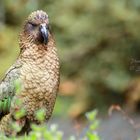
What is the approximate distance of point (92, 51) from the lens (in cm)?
1480

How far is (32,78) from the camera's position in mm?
8273

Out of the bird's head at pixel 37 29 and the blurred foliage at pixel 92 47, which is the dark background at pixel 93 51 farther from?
the bird's head at pixel 37 29

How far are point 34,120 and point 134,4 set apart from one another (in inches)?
247

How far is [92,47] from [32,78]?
6552 millimetres

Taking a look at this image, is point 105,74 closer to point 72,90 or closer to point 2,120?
point 72,90

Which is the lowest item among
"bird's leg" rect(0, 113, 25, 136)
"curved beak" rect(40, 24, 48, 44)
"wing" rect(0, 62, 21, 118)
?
"bird's leg" rect(0, 113, 25, 136)

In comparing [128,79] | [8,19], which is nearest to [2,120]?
[128,79]

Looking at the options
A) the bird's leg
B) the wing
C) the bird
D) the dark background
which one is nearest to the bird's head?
the bird

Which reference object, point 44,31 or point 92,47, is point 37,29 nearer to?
point 44,31

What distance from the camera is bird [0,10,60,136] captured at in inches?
326

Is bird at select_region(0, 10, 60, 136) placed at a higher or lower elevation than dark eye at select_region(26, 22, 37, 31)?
lower

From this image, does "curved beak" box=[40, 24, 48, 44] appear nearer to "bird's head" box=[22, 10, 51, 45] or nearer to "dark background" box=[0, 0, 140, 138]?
"bird's head" box=[22, 10, 51, 45]

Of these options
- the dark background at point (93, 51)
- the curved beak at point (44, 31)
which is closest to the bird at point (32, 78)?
the curved beak at point (44, 31)

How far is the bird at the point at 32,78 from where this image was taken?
8273 mm
